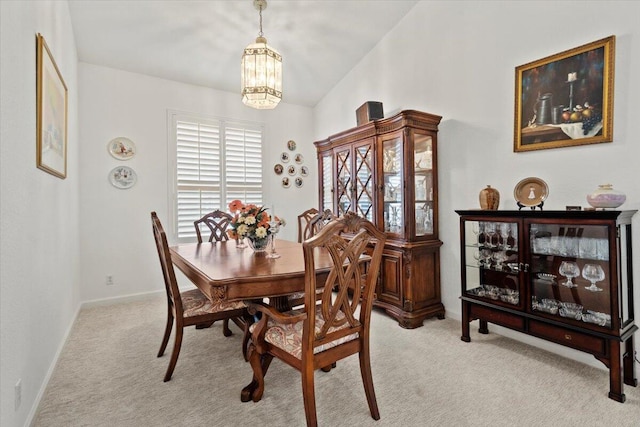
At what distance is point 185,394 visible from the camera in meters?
2.04

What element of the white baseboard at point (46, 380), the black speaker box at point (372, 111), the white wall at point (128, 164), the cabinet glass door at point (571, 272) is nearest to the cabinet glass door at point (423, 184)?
the black speaker box at point (372, 111)

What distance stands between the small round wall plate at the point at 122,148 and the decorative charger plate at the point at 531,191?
416 centimetres

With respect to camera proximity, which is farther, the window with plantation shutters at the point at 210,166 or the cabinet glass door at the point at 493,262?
the window with plantation shutters at the point at 210,166

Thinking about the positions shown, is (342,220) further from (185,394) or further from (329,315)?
(185,394)

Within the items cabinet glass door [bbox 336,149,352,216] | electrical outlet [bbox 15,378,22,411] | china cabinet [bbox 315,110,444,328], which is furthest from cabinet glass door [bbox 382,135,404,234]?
electrical outlet [bbox 15,378,22,411]

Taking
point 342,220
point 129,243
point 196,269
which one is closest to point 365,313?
point 342,220

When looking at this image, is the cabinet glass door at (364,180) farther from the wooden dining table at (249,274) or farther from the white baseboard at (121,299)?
the white baseboard at (121,299)

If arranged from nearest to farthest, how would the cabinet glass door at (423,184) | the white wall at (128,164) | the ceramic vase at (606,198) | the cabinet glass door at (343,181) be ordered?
the ceramic vase at (606,198)
the cabinet glass door at (423,184)
the white wall at (128,164)
the cabinet glass door at (343,181)

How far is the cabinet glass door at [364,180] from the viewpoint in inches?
143

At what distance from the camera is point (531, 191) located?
2555mm

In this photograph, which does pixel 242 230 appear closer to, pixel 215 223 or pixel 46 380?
pixel 215 223

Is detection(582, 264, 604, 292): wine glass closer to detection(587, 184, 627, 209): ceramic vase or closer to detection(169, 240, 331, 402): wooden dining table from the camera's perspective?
detection(587, 184, 627, 209): ceramic vase

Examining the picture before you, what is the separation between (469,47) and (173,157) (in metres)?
3.64

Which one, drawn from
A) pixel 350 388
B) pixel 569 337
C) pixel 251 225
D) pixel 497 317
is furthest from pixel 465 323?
pixel 251 225
